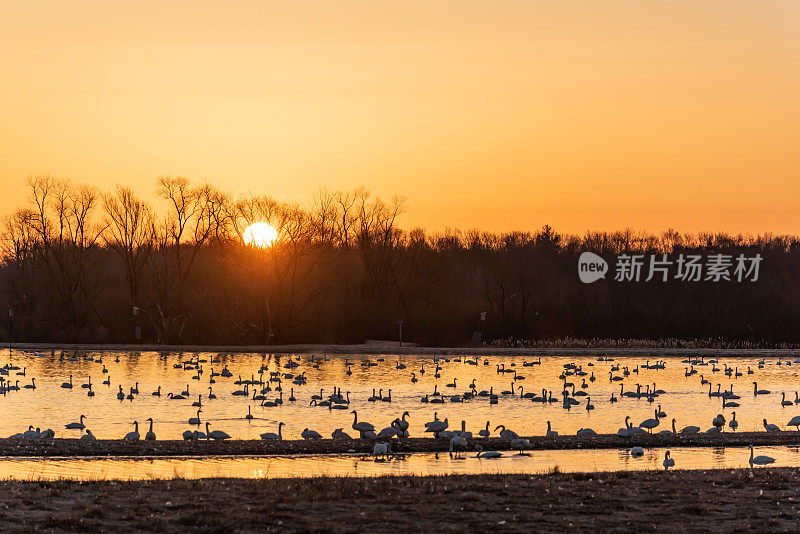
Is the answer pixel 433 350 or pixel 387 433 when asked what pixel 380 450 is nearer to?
pixel 387 433

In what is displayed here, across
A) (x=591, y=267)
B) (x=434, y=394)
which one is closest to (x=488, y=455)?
(x=434, y=394)

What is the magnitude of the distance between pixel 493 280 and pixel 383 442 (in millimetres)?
58125

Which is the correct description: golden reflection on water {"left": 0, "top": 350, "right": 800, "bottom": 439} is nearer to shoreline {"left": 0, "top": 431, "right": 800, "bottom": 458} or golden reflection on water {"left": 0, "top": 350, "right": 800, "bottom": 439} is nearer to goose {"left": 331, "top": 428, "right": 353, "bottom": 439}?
goose {"left": 331, "top": 428, "right": 353, "bottom": 439}

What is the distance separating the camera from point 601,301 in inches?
3041

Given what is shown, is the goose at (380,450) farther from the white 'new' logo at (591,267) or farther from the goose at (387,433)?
the white 'new' logo at (591,267)

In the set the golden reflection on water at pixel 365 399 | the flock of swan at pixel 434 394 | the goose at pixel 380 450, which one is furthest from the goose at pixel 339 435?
the goose at pixel 380 450

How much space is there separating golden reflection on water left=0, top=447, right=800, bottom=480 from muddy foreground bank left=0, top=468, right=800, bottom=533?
2.56 meters

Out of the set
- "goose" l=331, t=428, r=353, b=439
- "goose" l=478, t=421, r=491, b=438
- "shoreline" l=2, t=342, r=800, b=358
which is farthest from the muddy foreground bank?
"shoreline" l=2, t=342, r=800, b=358

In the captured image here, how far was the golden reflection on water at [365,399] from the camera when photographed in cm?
2956

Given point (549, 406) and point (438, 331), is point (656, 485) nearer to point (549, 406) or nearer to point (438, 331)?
point (549, 406)

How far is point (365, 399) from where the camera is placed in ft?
120

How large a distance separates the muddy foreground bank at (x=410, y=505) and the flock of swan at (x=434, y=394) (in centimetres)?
550

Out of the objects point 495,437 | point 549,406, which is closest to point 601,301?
point 549,406

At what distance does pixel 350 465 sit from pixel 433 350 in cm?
4377
